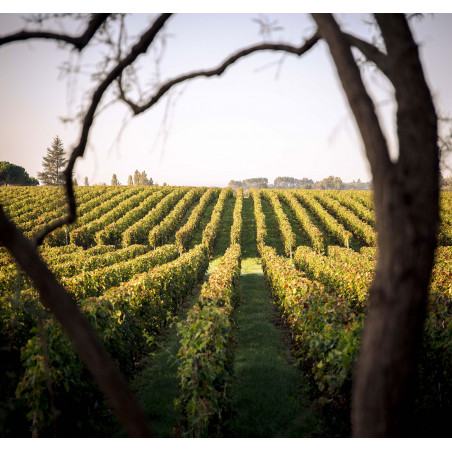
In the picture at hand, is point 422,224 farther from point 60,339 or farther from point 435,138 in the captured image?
point 60,339

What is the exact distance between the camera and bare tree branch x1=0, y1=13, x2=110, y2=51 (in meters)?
2.66

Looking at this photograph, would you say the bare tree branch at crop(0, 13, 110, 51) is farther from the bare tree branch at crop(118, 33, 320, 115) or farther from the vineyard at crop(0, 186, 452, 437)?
the vineyard at crop(0, 186, 452, 437)

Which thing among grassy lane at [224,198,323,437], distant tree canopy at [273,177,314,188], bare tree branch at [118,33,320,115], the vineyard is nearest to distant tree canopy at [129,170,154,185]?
distant tree canopy at [273,177,314,188]

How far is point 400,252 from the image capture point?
5.22 ft

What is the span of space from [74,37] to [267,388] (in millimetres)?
6357

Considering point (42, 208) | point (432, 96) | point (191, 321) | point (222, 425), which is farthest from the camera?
point (42, 208)

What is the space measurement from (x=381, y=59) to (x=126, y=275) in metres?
14.3

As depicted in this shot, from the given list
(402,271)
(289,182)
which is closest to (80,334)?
(402,271)

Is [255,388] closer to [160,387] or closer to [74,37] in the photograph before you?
[160,387]

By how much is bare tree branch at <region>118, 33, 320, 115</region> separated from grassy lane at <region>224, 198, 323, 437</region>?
4.61 m

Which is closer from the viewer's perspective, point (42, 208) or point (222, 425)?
point (222, 425)

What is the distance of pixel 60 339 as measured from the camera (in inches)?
212

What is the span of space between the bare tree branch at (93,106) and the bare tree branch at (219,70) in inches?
12.3
